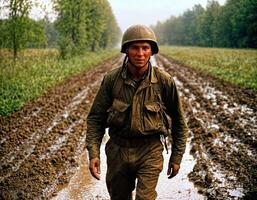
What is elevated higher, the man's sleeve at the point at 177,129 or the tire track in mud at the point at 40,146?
the man's sleeve at the point at 177,129

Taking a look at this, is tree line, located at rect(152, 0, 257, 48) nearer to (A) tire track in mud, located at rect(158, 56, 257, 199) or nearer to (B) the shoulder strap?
(A) tire track in mud, located at rect(158, 56, 257, 199)

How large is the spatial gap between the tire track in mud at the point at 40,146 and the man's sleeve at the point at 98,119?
7.20 ft

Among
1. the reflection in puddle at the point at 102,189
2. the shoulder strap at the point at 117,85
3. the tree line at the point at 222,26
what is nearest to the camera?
the shoulder strap at the point at 117,85

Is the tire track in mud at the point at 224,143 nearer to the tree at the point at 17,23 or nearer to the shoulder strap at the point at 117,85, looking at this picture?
the shoulder strap at the point at 117,85

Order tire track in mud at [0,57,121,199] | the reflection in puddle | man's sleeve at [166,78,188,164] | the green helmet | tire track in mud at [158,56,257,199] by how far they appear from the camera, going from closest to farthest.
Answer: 1. the green helmet
2. man's sleeve at [166,78,188,164]
3. the reflection in puddle
4. tire track in mud at [158,56,257,199]
5. tire track in mud at [0,57,121,199]

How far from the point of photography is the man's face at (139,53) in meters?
3.10

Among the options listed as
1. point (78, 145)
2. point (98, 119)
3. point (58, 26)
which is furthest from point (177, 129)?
point (58, 26)

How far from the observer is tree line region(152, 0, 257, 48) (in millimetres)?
56719

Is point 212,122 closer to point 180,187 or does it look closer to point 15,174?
point 180,187

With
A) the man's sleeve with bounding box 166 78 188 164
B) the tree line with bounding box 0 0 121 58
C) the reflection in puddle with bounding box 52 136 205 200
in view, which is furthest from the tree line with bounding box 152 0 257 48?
the man's sleeve with bounding box 166 78 188 164

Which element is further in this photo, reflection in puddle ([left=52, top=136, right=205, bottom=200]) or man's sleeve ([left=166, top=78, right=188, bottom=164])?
reflection in puddle ([left=52, top=136, right=205, bottom=200])

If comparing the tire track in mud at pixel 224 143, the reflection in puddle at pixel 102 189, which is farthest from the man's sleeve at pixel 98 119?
the tire track in mud at pixel 224 143

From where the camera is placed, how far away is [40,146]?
7.19 metres

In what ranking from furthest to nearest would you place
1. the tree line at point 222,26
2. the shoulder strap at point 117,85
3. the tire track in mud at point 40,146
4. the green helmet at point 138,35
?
1. the tree line at point 222,26
2. the tire track in mud at point 40,146
3. the shoulder strap at point 117,85
4. the green helmet at point 138,35
